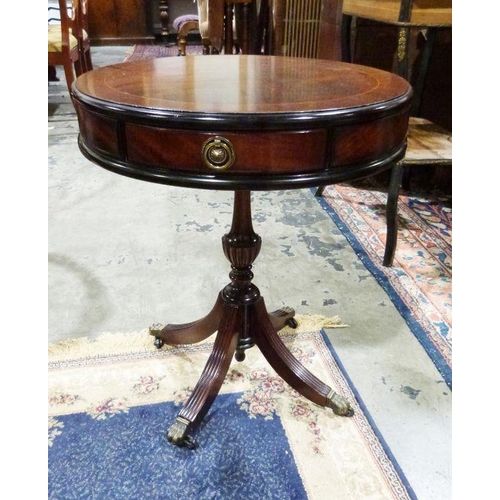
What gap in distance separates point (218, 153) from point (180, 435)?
1.93 ft

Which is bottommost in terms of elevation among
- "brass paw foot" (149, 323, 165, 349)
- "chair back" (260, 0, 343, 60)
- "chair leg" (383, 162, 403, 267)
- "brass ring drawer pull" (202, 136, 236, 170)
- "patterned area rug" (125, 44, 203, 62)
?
"brass paw foot" (149, 323, 165, 349)

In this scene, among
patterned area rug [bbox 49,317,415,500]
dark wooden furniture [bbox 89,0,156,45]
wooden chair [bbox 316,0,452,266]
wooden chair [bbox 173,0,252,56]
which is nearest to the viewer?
patterned area rug [bbox 49,317,415,500]

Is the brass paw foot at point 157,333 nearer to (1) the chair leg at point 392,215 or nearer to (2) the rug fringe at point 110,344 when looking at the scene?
(2) the rug fringe at point 110,344

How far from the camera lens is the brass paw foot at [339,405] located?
3.37 feet

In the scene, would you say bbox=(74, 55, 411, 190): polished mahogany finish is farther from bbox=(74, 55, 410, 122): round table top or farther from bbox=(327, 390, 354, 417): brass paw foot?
bbox=(327, 390, 354, 417): brass paw foot

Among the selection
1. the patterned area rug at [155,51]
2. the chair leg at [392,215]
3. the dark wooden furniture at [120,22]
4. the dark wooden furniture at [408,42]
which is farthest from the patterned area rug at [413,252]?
the dark wooden furniture at [120,22]

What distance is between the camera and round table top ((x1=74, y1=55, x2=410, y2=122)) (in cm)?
67

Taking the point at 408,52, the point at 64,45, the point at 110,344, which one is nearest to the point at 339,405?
the point at 110,344

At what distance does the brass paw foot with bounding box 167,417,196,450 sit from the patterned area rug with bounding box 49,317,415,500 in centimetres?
Answer: 2

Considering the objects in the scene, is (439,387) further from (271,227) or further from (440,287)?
(271,227)

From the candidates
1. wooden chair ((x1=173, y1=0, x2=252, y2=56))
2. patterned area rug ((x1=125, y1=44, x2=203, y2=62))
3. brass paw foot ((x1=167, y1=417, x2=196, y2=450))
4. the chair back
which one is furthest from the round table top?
patterned area rug ((x1=125, y1=44, x2=203, y2=62))

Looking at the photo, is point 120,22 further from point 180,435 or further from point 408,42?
point 180,435

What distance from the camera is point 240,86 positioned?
0.79m
